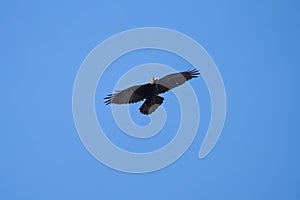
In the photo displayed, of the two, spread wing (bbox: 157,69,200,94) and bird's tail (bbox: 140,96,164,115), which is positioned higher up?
spread wing (bbox: 157,69,200,94)

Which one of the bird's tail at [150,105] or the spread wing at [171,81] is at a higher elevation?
the spread wing at [171,81]

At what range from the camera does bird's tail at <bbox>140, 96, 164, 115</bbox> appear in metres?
1.29

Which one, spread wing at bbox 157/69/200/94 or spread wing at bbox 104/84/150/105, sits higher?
spread wing at bbox 157/69/200/94

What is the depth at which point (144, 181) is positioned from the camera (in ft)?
4.36

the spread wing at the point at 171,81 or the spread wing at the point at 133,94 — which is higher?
the spread wing at the point at 171,81

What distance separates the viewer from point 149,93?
4.21 feet

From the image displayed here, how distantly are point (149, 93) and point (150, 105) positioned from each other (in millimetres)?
42

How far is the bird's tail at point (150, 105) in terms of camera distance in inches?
50.8

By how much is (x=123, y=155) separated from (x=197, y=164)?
26 cm

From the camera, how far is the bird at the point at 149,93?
50.2 inches

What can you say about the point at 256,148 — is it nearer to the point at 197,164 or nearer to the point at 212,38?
the point at 197,164

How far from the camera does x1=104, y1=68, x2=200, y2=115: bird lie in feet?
4.18

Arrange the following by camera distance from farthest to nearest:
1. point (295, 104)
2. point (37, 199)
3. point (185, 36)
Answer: point (295, 104)
point (185, 36)
point (37, 199)

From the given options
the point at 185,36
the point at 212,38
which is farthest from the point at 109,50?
the point at 212,38
